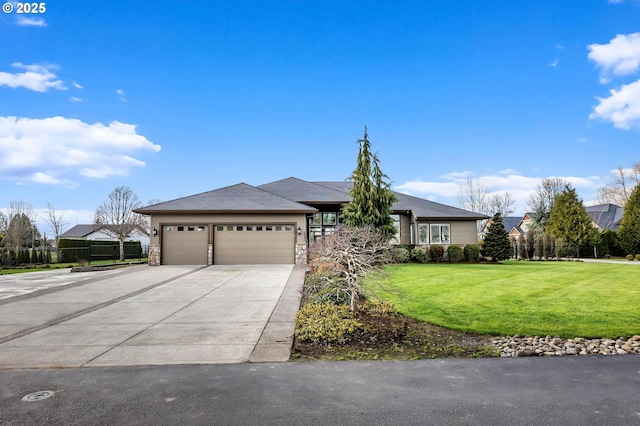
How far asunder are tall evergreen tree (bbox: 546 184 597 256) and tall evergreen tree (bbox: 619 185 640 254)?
6.13ft

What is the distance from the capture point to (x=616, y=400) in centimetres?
369

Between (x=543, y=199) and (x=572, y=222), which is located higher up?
(x=543, y=199)

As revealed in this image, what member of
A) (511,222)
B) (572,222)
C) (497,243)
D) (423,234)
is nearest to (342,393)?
(497,243)

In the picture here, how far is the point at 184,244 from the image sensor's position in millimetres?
19359

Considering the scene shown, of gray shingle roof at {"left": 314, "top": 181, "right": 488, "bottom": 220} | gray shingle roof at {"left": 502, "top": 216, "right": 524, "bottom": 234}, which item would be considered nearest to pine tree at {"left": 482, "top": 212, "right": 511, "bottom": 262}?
gray shingle roof at {"left": 314, "top": 181, "right": 488, "bottom": 220}

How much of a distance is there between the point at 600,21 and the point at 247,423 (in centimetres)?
1859

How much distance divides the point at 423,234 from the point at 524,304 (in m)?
15.3

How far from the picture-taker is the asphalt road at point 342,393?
3.36 metres

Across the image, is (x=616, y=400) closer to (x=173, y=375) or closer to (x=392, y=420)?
(x=392, y=420)

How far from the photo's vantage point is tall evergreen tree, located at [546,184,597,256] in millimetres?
29375

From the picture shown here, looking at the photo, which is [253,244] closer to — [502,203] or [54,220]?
[54,220]

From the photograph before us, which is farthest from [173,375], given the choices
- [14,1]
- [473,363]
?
[14,1]

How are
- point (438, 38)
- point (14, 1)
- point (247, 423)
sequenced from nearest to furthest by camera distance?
1. point (247, 423)
2. point (14, 1)
3. point (438, 38)

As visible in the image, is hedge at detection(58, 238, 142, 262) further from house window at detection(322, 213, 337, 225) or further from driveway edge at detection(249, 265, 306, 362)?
driveway edge at detection(249, 265, 306, 362)
